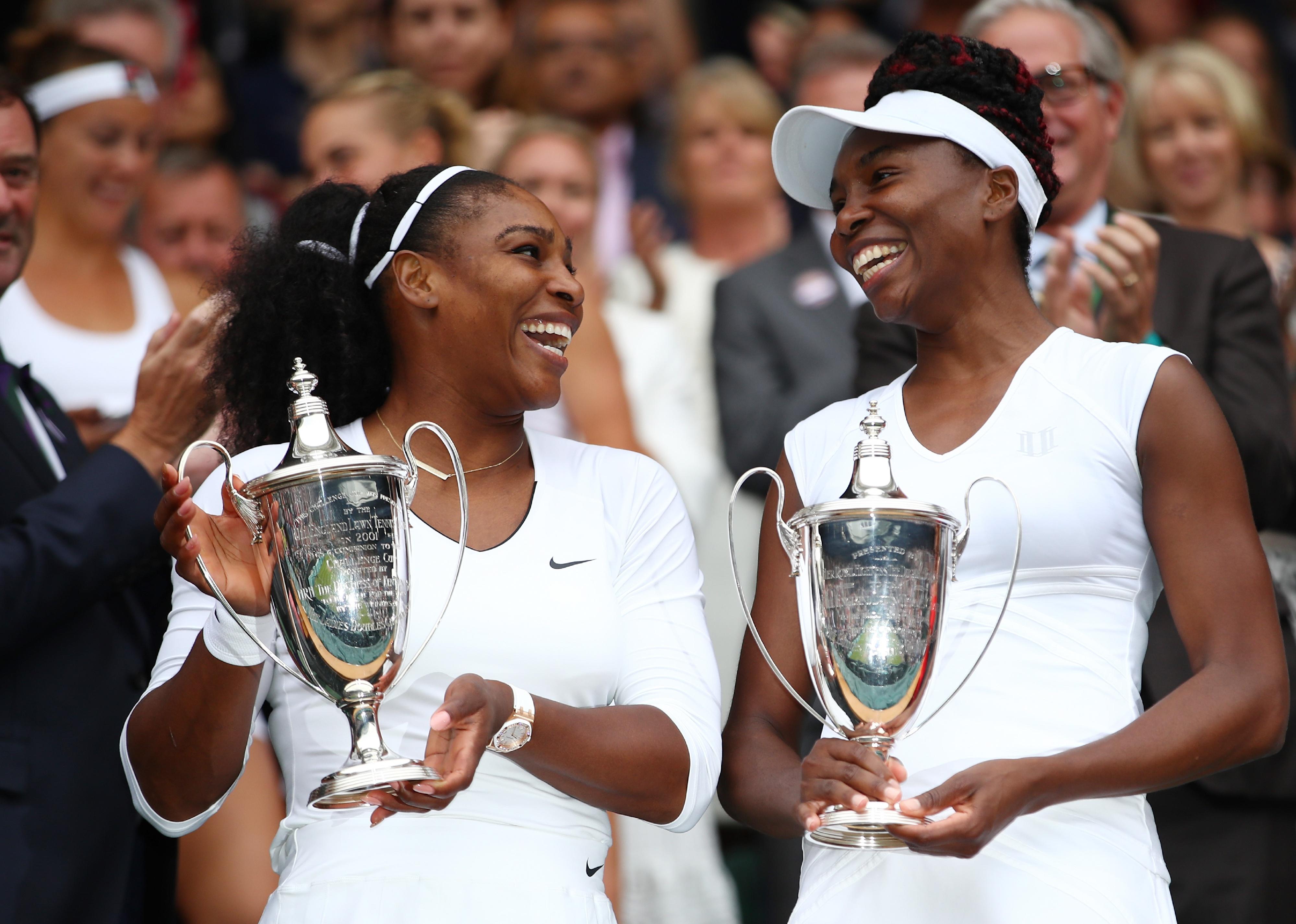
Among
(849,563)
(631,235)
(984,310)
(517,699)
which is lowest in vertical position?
(517,699)

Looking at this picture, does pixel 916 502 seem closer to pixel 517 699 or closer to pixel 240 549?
pixel 517 699

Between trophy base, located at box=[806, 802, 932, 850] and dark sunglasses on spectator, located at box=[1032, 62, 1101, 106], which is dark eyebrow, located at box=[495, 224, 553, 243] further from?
dark sunglasses on spectator, located at box=[1032, 62, 1101, 106]

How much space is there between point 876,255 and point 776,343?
1.87 meters

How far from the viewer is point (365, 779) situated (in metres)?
2.07

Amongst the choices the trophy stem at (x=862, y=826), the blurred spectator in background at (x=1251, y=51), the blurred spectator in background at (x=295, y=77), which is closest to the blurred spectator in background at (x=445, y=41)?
the blurred spectator in background at (x=295, y=77)

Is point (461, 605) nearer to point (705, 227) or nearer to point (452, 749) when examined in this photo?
point (452, 749)

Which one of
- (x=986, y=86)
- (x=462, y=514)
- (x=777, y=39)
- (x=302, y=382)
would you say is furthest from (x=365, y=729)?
(x=777, y=39)

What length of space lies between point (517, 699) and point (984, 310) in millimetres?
944

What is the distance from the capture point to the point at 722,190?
546 centimetres

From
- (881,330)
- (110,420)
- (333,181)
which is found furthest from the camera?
(110,420)

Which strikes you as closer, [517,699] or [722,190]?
[517,699]

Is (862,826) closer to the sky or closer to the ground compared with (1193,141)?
closer to the ground

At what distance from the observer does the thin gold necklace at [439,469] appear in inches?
104

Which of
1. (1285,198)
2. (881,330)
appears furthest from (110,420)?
(1285,198)
